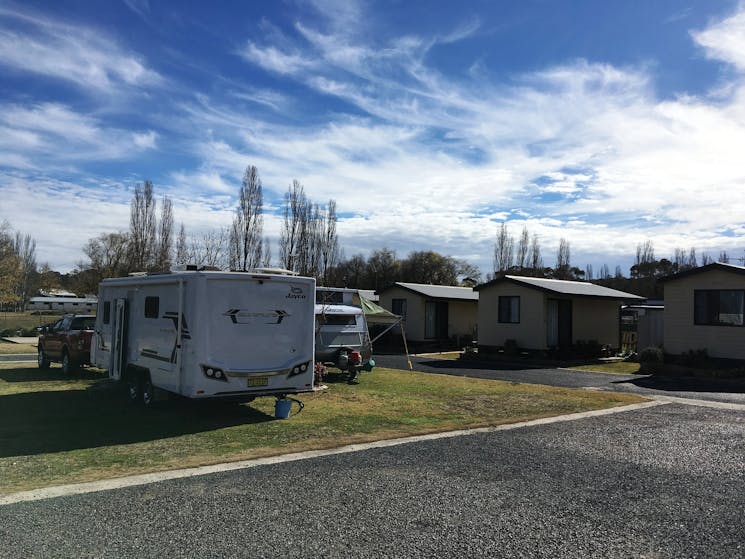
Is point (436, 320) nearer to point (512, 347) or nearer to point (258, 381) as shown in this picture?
point (512, 347)

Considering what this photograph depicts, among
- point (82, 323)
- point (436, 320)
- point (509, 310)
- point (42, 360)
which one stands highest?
point (509, 310)

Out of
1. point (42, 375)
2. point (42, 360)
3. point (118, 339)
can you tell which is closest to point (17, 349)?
point (42, 360)

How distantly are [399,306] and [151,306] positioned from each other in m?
20.3

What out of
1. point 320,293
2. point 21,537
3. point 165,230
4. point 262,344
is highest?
point 165,230

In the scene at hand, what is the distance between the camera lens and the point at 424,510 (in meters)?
5.29

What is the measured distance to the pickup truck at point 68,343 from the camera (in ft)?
48.4

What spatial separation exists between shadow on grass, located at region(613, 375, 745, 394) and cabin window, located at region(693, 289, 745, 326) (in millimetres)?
2604

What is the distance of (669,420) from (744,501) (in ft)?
15.6

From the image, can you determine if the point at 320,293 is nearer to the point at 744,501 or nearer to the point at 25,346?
the point at 744,501

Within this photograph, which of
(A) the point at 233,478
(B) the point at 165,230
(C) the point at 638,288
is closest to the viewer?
(A) the point at 233,478

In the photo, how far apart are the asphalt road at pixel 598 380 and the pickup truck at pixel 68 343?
937 cm

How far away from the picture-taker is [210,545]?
444 centimetres

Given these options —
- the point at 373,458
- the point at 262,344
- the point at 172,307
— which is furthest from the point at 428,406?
the point at 172,307

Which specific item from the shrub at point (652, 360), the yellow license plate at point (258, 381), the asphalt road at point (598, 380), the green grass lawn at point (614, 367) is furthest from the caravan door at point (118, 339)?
the shrub at point (652, 360)
